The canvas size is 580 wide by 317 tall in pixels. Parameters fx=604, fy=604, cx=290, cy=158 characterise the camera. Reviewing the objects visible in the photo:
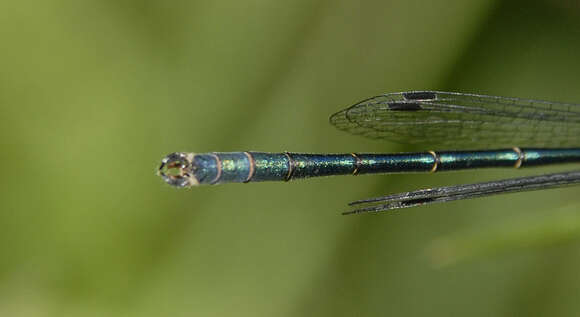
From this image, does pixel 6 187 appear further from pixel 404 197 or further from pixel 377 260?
pixel 377 260

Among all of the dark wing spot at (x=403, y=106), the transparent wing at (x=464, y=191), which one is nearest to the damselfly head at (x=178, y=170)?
the transparent wing at (x=464, y=191)

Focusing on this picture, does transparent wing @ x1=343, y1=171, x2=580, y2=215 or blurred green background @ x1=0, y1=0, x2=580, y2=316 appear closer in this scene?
transparent wing @ x1=343, y1=171, x2=580, y2=215

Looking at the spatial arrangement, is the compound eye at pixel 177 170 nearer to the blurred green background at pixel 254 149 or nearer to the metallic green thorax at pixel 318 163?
the metallic green thorax at pixel 318 163

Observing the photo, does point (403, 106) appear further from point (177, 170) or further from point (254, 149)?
point (177, 170)

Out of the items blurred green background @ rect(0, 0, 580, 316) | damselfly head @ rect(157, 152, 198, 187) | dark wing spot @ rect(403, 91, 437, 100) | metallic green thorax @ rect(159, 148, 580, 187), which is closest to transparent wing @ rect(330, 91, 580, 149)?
dark wing spot @ rect(403, 91, 437, 100)

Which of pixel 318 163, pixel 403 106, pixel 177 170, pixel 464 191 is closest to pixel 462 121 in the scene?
pixel 403 106

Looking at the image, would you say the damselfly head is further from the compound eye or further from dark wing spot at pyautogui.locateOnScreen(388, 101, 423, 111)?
dark wing spot at pyautogui.locateOnScreen(388, 101, 423, 111)

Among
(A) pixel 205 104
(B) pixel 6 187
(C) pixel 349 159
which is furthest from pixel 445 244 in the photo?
(B) pixel 6 187

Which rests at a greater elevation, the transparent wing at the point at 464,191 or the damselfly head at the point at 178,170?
the damselfly head at the point at 178,170
